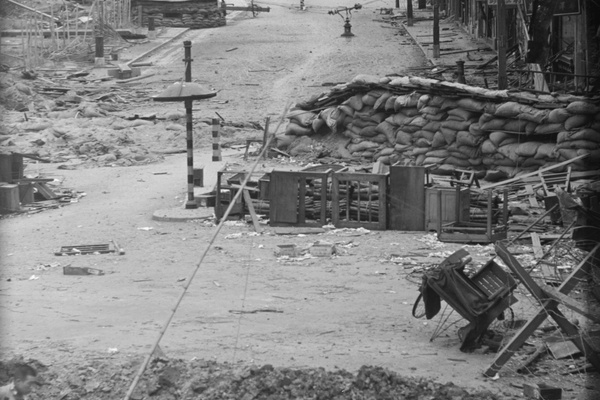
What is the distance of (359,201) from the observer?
49.3 feet

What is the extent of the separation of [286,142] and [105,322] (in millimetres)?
11625

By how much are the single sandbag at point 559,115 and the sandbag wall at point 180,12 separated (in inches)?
1020

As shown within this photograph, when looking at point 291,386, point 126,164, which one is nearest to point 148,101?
point 126,164

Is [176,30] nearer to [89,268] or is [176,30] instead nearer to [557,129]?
[557,129]

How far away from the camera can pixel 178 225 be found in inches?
609

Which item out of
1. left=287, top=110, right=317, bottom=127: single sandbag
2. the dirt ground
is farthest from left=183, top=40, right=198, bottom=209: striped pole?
left=287, top=110, right=317, bottom=127: single sandbag

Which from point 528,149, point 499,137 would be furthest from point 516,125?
point 528,149

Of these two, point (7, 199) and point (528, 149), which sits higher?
point (528, 149)

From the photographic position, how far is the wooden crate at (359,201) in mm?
14789

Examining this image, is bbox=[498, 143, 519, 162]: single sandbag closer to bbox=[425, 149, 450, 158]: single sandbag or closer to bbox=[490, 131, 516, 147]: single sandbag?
bbox=[490, 131, 516, 147]: single sandbag

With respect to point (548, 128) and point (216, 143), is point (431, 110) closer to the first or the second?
point (548, 128)

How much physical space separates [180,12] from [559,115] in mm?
26396

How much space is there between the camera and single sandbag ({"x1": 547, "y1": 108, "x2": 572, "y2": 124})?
56.3 feet

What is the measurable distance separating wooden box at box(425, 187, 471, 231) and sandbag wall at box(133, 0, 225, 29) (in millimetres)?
28128
